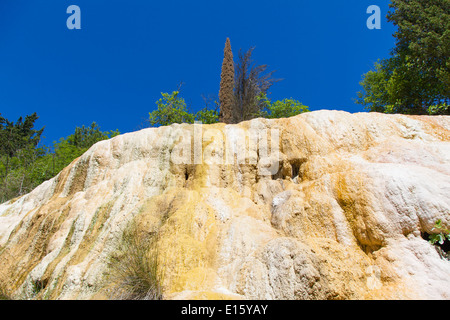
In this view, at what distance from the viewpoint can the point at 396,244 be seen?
4.97 metres

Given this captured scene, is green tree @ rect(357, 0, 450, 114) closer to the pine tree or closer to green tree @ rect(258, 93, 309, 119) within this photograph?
green tree @ rect(258, 93, 309, 119)

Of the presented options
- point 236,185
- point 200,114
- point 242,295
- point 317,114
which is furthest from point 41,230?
point 200,114

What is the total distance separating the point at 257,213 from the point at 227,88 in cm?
1392

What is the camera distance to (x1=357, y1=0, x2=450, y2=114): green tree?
13742mm

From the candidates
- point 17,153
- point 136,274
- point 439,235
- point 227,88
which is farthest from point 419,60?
point 17,153

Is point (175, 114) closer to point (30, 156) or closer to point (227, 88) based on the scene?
point (227, 88)

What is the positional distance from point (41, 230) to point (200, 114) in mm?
15291

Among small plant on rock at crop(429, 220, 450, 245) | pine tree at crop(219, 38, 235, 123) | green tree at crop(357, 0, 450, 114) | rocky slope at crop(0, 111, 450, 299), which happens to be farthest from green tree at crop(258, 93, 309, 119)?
small plant on rock at crop(429, 220, 450, 245)

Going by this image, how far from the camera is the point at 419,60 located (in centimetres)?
1488

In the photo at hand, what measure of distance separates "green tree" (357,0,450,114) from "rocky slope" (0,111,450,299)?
317 inches

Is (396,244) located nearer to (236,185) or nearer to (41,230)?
(236,185)

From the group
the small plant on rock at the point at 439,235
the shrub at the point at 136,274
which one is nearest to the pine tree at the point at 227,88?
the shrub at the point at 136,274

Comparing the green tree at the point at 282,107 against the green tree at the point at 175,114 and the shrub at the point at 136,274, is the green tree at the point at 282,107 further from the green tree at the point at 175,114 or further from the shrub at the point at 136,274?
the shrub at the point at 136,274

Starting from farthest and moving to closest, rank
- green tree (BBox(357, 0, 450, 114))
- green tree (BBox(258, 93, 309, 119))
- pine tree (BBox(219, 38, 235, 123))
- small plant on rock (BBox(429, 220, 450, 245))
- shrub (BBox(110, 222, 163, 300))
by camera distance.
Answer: green tree (BBox(258, 93, 309, 119)), pine tree (BBox(219, 38, 235, 123)), green tree (BBox(357, 0, 450, 114)), small plant on rock (BBox(429, 220, 450, 245)), shrub (BBox(110, 222, 163, 300))
